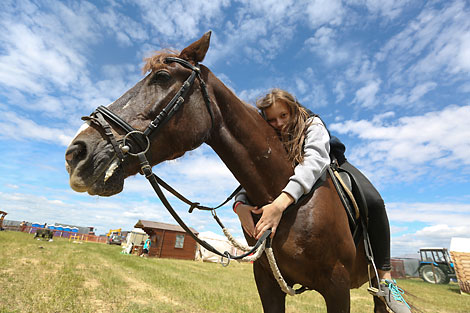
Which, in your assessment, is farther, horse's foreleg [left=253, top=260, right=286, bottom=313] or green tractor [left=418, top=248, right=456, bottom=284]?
green tractor [left=418, top=248, right=456, bottom=284]

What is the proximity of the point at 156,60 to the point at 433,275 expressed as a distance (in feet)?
110

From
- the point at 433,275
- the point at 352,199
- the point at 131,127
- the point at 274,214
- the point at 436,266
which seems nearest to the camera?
the point at 131,127

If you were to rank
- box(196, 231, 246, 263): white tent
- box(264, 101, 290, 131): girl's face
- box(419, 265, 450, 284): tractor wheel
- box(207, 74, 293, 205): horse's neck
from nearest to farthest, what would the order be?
box(207, 74, 293, 205): horse's neck < box(264, 101, 290, 131): girl's face < box(419, 265, 450, 284): tractor wheel < box(196, 231, 246, 263): white tent

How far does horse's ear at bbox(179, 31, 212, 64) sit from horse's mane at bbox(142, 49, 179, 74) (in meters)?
0.09

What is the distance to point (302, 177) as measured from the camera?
2.18m

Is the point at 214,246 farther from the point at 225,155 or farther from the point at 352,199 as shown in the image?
the point at 225,155

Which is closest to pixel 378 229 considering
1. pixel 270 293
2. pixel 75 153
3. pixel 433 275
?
pixel 270 293

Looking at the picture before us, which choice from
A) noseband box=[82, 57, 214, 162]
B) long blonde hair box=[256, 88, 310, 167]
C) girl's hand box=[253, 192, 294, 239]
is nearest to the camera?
noseband box=[82, 57, 214, 162]

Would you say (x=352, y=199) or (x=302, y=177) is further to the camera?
(x=352, y=199)

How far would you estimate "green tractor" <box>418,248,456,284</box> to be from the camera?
80.4 feet

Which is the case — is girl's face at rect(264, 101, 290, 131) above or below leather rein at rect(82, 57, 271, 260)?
above

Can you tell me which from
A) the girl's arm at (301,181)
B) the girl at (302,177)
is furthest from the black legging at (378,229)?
the girl's arm at (301,181)

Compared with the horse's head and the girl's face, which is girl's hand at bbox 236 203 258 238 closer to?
the horse's head

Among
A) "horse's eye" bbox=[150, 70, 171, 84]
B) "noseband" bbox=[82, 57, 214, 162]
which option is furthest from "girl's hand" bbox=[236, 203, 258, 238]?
"horse's eye" bbox=[150, 70, 171, 84]
